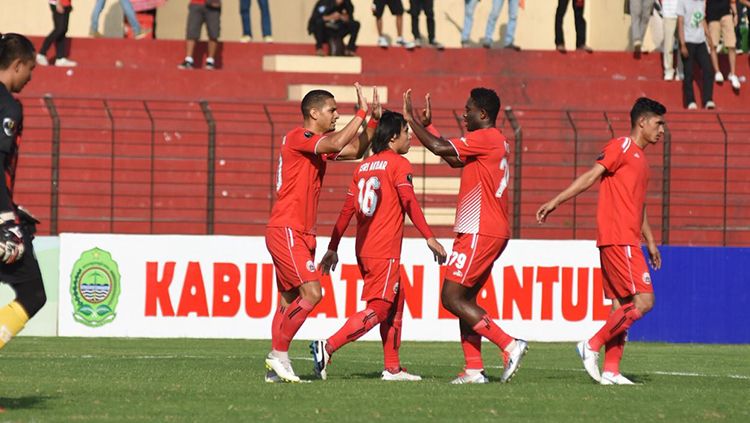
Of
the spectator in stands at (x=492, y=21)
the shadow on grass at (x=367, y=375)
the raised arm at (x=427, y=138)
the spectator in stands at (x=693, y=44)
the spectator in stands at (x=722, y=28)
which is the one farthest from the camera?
the spectator in stands at (x=492, y=21)

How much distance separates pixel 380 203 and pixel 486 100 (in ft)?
3.95

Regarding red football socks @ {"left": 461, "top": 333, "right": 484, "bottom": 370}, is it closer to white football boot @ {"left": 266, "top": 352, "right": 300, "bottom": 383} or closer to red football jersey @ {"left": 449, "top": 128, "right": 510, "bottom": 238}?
red football jersey @ {"left": 449, "top": 128, "right": 510, "bottom": 238}

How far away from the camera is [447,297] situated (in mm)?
11703

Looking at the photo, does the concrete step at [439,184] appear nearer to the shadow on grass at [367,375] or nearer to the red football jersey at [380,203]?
the shadow on grass at [367,375]

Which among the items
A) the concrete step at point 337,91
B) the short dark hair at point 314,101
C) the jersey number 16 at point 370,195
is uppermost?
the concrete step at point 337,91

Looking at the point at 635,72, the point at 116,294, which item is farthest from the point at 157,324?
the point at 635,72

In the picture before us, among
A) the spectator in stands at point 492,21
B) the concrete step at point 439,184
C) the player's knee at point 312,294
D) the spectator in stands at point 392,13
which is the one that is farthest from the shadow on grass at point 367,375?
the spectator in stands at point 492,21

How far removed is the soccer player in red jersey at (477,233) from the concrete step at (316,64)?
1478 cm

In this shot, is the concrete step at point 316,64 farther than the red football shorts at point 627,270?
Yes

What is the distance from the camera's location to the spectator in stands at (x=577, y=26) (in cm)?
2689

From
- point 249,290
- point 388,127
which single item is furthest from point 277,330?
point 249,290

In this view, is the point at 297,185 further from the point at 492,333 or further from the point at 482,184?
the point at 492,333

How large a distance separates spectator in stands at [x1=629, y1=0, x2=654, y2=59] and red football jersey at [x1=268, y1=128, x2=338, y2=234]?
55.8 feet

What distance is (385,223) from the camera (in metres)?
12.1
